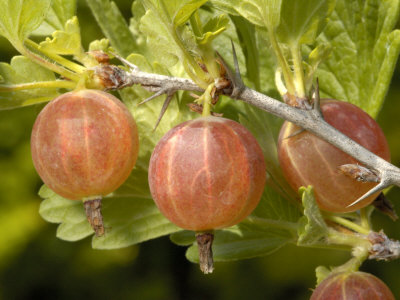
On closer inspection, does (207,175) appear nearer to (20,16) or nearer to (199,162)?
(199,162)

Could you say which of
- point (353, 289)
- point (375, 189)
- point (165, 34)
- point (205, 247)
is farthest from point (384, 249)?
point (165, 34)

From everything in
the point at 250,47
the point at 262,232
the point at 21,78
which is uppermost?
the point at 21,78

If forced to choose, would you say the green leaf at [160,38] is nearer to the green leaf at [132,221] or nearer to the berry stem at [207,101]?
the berry stem at [207,101]

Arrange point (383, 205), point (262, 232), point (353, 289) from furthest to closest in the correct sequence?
1. point (262, 232)
2. point (383, 205)
3. point (353, 289)

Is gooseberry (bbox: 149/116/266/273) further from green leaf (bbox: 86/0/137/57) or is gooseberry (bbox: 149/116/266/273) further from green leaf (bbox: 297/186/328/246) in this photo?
green leaf (bbox: 86/0/137/57)

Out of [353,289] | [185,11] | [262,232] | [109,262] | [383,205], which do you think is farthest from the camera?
[109,262]

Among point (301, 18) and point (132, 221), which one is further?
point (132, 221)

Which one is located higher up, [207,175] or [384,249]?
[207,175]
